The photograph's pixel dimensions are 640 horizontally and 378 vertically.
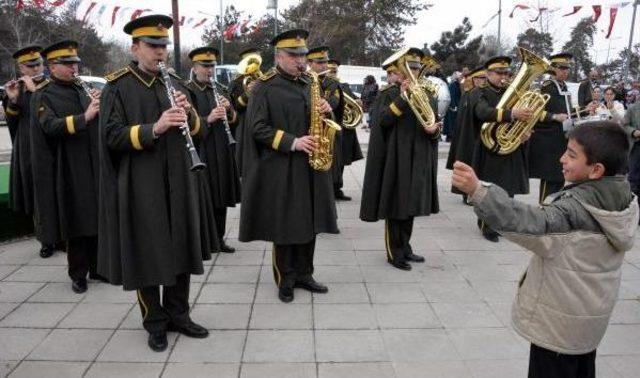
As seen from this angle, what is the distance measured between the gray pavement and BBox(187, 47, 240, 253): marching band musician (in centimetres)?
72

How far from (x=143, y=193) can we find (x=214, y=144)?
2.53m

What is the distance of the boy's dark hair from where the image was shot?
2.32 meters

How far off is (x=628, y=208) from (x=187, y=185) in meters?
2.74

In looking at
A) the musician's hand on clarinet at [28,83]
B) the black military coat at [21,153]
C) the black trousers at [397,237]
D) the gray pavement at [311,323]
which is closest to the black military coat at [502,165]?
the gray pavement at [311,323]

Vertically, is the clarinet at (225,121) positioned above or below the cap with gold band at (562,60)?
below

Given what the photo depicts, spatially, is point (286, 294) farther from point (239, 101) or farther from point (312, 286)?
point (239, 101)

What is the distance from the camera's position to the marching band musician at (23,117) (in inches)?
226

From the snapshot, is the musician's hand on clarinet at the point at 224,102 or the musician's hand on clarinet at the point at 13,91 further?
the musician's hand on clarinet at the point at 224,102

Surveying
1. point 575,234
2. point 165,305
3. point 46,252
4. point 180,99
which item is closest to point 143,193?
point 180,99

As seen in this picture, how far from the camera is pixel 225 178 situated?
6262mm

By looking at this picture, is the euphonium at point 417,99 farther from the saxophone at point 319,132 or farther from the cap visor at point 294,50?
the cap visor at point 294,50

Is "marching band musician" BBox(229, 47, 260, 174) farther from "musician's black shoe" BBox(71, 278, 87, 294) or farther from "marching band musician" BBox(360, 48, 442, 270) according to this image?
"musician's black shoe" BBox(71, 278, 87, 294)

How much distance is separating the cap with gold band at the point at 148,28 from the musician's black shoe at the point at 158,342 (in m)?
2.10

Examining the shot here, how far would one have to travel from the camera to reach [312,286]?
16.8 feet
